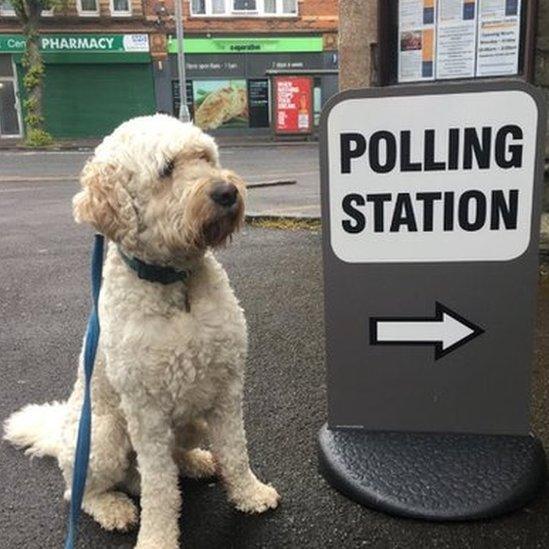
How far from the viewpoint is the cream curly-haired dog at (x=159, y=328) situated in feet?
7.12

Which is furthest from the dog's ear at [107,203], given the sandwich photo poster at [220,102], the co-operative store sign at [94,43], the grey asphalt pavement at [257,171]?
the co-operative store sign at [94,43]

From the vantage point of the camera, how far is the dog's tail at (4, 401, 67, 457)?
307cm

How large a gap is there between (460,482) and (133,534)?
4.32ft

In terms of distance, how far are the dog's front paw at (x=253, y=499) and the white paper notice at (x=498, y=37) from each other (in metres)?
3.21

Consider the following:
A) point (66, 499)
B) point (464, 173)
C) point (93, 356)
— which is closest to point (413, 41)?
point (464, 173)

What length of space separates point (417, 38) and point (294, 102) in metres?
22.6

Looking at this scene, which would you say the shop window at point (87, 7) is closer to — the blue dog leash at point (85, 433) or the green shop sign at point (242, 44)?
the green shop sign at point (242, 44)

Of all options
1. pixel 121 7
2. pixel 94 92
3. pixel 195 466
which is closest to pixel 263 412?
pixel 195 466

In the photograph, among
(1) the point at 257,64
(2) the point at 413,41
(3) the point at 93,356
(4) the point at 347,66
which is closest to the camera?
(3) the point at 93,356

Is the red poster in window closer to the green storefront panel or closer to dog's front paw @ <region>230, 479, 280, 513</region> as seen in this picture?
the green storefront panel

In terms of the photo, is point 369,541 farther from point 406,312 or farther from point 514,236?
point 514,236

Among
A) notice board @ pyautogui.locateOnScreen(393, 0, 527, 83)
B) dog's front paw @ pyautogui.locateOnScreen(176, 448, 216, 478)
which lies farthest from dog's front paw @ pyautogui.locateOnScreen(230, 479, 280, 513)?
notice board @ pyautogui.locateOnScreen(393, 0, 527, 83)

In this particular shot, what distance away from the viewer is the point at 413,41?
4.61m

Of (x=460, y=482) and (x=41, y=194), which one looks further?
(x=41, y=194)
